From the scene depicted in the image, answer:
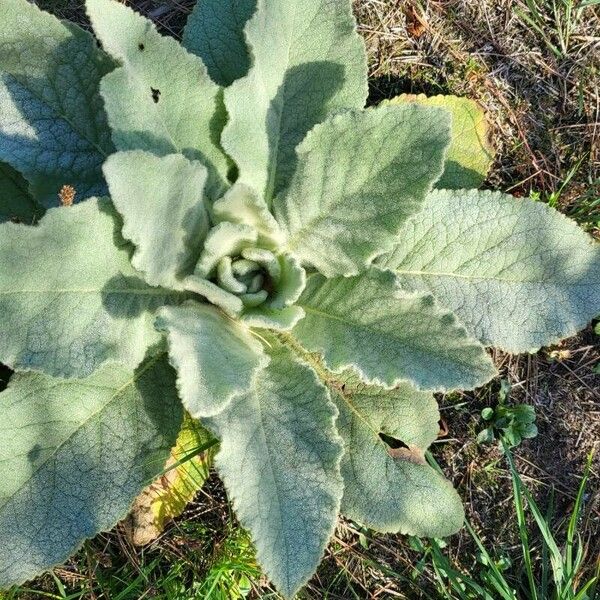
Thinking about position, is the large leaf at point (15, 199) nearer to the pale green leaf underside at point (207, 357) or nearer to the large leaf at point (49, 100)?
the large leaf at point (49, 100)

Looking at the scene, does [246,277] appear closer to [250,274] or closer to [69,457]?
[250,274]

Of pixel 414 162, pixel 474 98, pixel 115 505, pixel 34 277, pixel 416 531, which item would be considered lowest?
pixel 416 531

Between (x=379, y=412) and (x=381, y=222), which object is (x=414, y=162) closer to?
(x=381, y=222)

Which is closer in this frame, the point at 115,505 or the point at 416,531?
the point at 115,505

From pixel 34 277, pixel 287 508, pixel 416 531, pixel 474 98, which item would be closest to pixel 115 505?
pixel 287 508

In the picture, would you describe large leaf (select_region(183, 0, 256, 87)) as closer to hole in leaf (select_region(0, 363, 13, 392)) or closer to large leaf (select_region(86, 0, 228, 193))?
large leaf (select_region(86, 0, 228, 193))

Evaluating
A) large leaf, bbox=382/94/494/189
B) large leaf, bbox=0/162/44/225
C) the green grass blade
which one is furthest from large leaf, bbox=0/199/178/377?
the green grass blade
